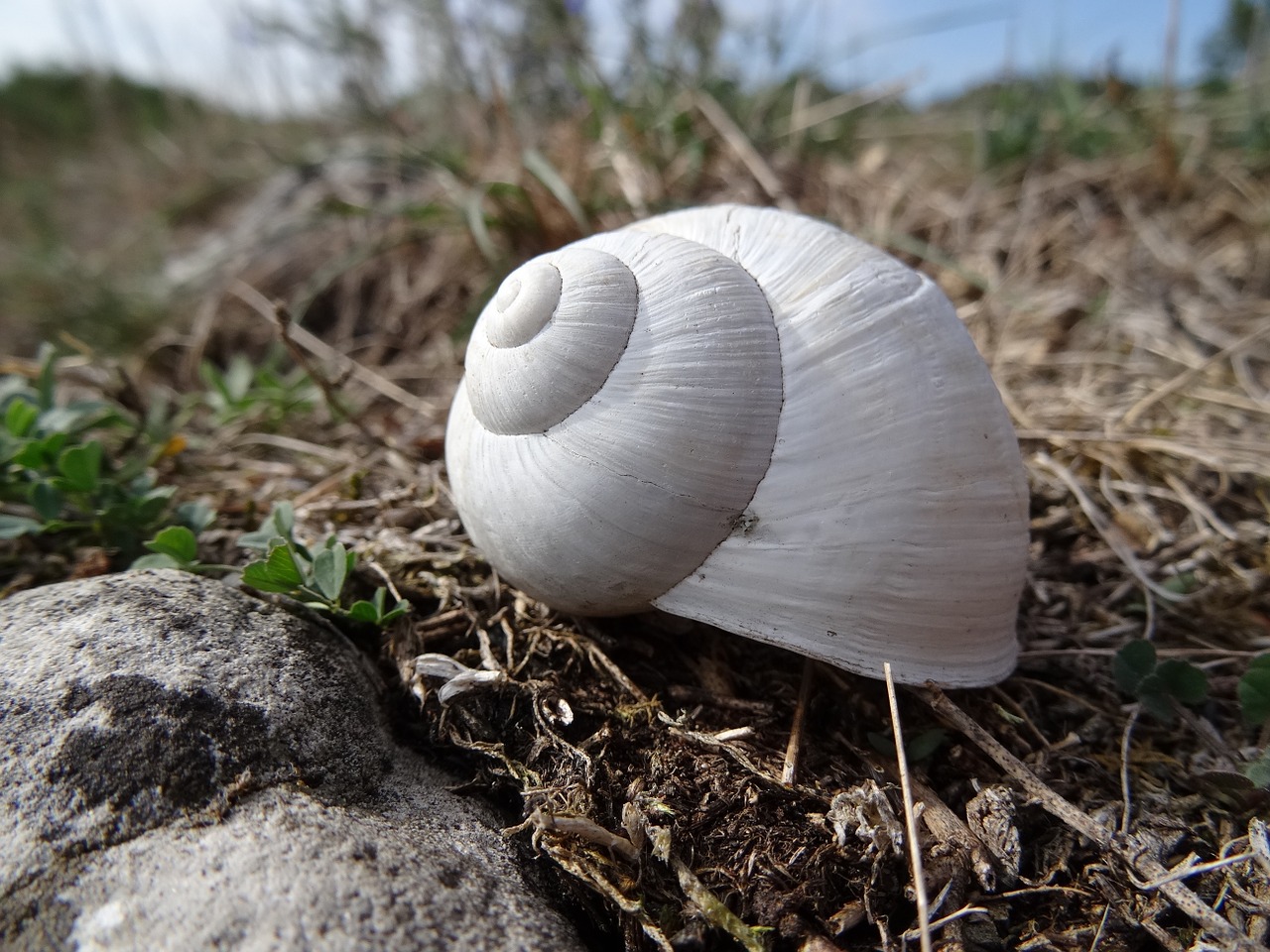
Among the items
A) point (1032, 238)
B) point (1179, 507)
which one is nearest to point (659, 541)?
point (1179, 507)

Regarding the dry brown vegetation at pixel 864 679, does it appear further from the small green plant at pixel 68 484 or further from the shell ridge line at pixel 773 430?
the shell ridge line at pixel 773 430

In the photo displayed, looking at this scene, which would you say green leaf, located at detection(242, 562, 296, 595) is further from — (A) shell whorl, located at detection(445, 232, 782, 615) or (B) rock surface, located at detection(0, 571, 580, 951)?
(A) shell whorl, located at detection(445, 232, 782, 615)

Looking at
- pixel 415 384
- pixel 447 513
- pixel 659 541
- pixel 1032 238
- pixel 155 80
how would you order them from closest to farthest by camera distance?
pixel 659 541 < pixel 447 513 < pixel 415 384 < pixel 1032 238 < pixel 155 80

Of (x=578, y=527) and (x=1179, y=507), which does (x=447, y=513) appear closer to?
(x=578, y=527)

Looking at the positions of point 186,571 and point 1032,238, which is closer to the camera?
point 186,571

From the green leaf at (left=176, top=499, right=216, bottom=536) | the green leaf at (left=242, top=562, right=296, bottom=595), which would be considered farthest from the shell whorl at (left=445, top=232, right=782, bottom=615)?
the green leaf at (left=176, top=499, right=216, bottom=536)

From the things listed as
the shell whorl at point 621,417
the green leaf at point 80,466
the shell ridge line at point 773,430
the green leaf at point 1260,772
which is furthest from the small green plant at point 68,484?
the green leaf at point 1260,772

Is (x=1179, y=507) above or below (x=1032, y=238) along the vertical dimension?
below
